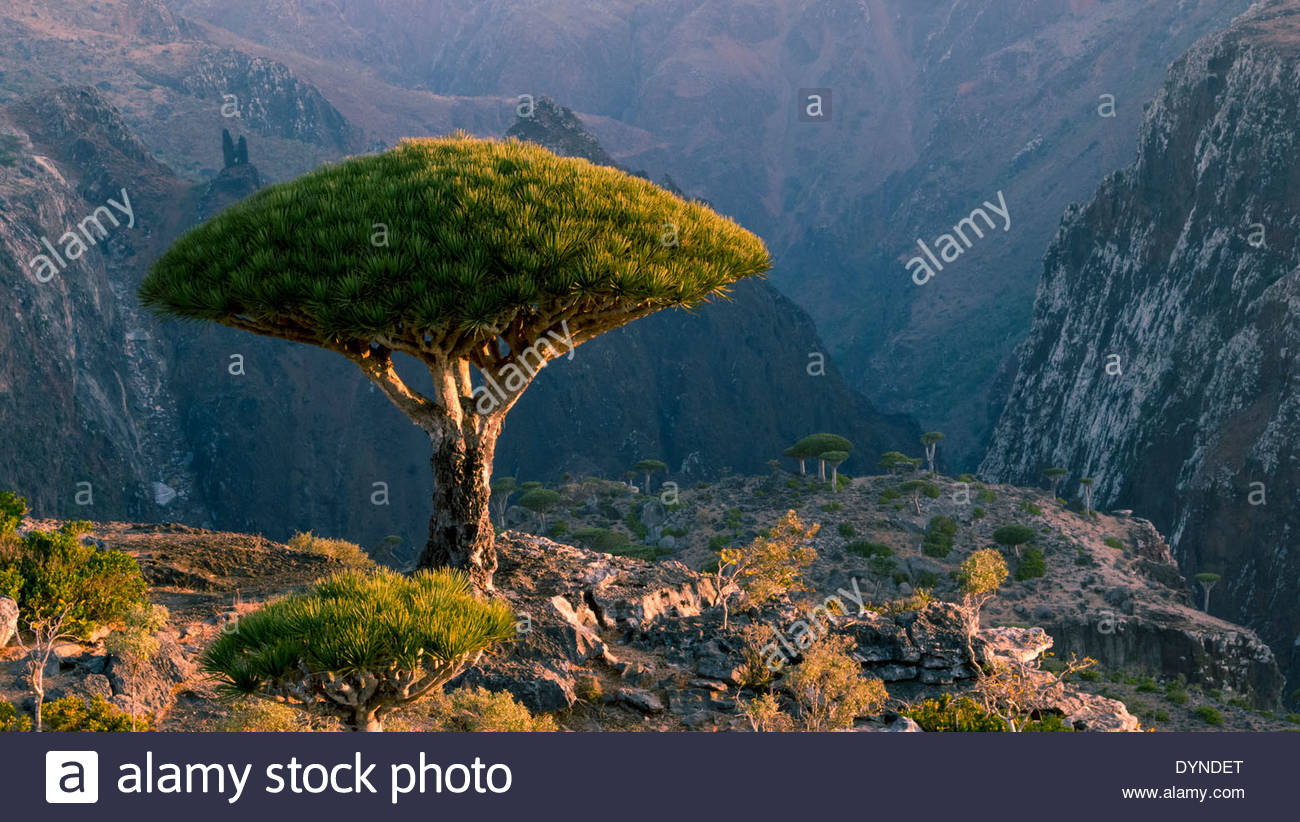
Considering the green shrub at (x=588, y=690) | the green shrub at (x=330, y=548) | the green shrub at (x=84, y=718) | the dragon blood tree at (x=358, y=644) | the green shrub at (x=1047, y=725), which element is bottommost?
the green shrub at (x=1047, y=725)

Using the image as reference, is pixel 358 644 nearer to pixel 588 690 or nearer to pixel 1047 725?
pixel 588 690

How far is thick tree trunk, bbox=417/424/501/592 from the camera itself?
19375mm

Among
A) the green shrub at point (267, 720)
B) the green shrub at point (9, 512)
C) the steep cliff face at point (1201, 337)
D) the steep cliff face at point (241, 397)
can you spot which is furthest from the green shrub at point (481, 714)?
the steep cliff face at point (241, 397)

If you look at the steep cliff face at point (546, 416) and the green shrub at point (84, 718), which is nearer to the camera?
the green shrub at point (84, 718)

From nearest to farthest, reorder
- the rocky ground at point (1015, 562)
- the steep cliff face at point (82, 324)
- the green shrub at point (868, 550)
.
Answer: the rocky ground at point (1015, 562) < the green shrub at point (868, 550) < the steep cliff face at point (82, 324)

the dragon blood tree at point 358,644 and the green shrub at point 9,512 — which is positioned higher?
the green shrub at point 9,512

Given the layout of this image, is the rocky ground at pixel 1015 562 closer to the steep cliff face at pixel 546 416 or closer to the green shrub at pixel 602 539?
the green shrub at pixel 602 539

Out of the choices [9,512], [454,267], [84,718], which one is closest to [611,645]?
[454,267]

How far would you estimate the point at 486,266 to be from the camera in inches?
618

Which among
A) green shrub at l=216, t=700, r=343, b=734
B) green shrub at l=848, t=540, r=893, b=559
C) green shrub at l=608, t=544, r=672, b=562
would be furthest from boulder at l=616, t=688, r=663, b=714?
green shrub at l=848, t=540, r=893, b=559

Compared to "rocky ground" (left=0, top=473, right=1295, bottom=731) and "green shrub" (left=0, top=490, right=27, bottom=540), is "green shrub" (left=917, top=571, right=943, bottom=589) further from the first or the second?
"green shrub" (left=0, top=490, right=27, bottom=540)

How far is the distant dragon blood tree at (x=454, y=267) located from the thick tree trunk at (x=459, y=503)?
0.09 ft

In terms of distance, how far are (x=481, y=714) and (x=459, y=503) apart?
19.9ft

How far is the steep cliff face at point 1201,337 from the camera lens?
103 m
